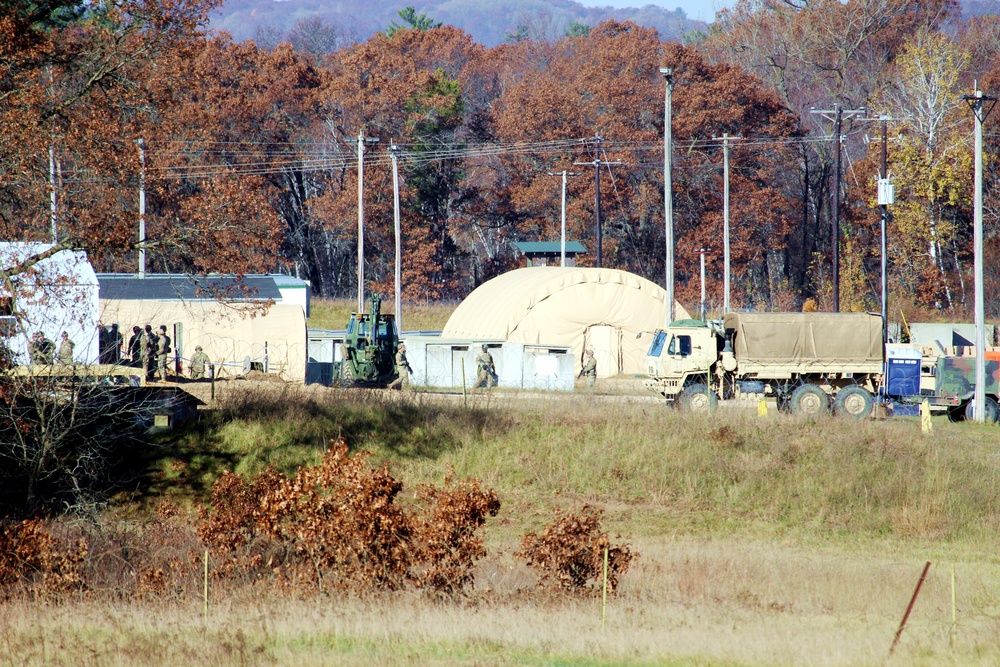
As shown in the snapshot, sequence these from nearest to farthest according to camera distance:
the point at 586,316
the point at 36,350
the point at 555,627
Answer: the point at 555,627, the point at 36,350, the point at 586,316

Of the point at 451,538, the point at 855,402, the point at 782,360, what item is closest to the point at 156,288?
the point at 782,360

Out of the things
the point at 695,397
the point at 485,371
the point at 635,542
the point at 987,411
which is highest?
the point at 485,371

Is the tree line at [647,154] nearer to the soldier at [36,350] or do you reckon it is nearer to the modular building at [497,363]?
the modular building at [497,363]

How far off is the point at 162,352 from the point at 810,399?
17.6 m

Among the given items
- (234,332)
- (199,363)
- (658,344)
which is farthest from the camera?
(234,332)

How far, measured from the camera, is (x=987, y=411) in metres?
28.6

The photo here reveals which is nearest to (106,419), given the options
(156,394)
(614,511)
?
(156,394)

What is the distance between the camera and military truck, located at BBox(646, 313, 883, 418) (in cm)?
2862

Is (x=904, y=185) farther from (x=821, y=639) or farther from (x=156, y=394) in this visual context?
(x=821, y=639)

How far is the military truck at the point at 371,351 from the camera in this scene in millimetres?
33656

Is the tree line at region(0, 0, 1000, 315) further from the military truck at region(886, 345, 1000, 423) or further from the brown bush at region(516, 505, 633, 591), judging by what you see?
the brown bush at region(516, 505, 633, 591)

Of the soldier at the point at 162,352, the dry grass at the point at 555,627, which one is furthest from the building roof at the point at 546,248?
the dry grass at the point at 555,627

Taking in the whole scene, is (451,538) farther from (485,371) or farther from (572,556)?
(485,371)

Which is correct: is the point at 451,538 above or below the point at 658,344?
below
